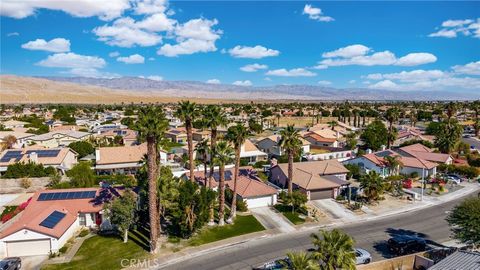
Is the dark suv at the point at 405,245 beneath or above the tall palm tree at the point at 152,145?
beneath

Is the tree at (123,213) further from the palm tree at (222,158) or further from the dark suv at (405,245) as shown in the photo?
the dark suv at (405,245)

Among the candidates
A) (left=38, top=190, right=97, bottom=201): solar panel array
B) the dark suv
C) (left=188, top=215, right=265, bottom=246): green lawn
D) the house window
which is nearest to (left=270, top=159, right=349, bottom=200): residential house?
(left=188, top=215, right=265, bottom=246): green lawn

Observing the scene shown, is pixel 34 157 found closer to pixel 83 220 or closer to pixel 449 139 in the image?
pixel 83 220

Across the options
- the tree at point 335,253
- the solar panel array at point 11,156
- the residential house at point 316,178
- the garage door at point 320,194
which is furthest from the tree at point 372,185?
the solar panel array at point 11,156

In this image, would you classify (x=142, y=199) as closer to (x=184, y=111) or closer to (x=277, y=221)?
(x=184, y=111)

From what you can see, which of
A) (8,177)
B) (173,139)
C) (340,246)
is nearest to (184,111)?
(340,246)
